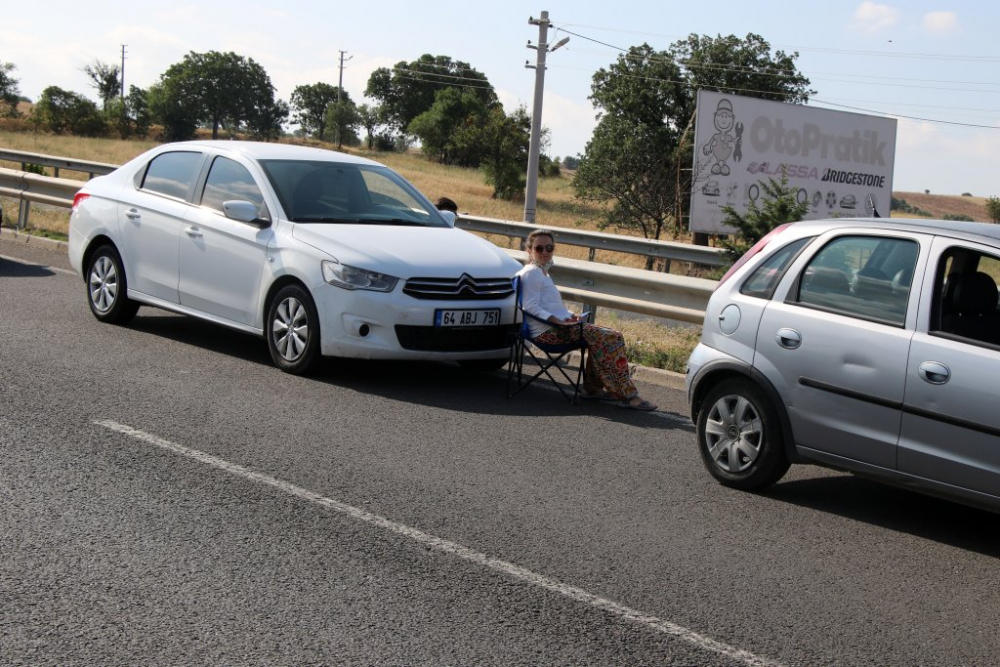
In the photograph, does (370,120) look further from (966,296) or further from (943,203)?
(966,296)

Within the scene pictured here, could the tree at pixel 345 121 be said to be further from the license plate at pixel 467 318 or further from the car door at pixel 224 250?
the license plate at pixel 467 318

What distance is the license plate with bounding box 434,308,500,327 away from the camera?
877 cm

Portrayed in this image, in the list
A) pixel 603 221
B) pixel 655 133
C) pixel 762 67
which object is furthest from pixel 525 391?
pixel 762 67

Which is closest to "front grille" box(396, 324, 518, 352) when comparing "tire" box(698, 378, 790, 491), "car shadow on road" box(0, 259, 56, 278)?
"tire" box(698, 378, 790, 491)

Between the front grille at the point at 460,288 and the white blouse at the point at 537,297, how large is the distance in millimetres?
327

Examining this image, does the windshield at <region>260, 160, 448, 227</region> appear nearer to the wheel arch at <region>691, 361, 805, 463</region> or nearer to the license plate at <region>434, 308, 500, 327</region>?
the license plate at <region>434, 308, 500, 327</region>

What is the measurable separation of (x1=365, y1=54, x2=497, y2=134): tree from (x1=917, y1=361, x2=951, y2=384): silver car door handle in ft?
403

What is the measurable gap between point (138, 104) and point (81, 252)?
3791 inches

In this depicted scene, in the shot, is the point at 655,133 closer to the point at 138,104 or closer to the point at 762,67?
the point at 762,67

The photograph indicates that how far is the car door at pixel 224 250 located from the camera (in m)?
9.40

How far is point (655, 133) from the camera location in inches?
2243

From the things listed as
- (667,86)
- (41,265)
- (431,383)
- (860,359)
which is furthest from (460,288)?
(667,86)

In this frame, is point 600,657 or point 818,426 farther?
point 818,426

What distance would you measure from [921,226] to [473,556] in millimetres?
2871
